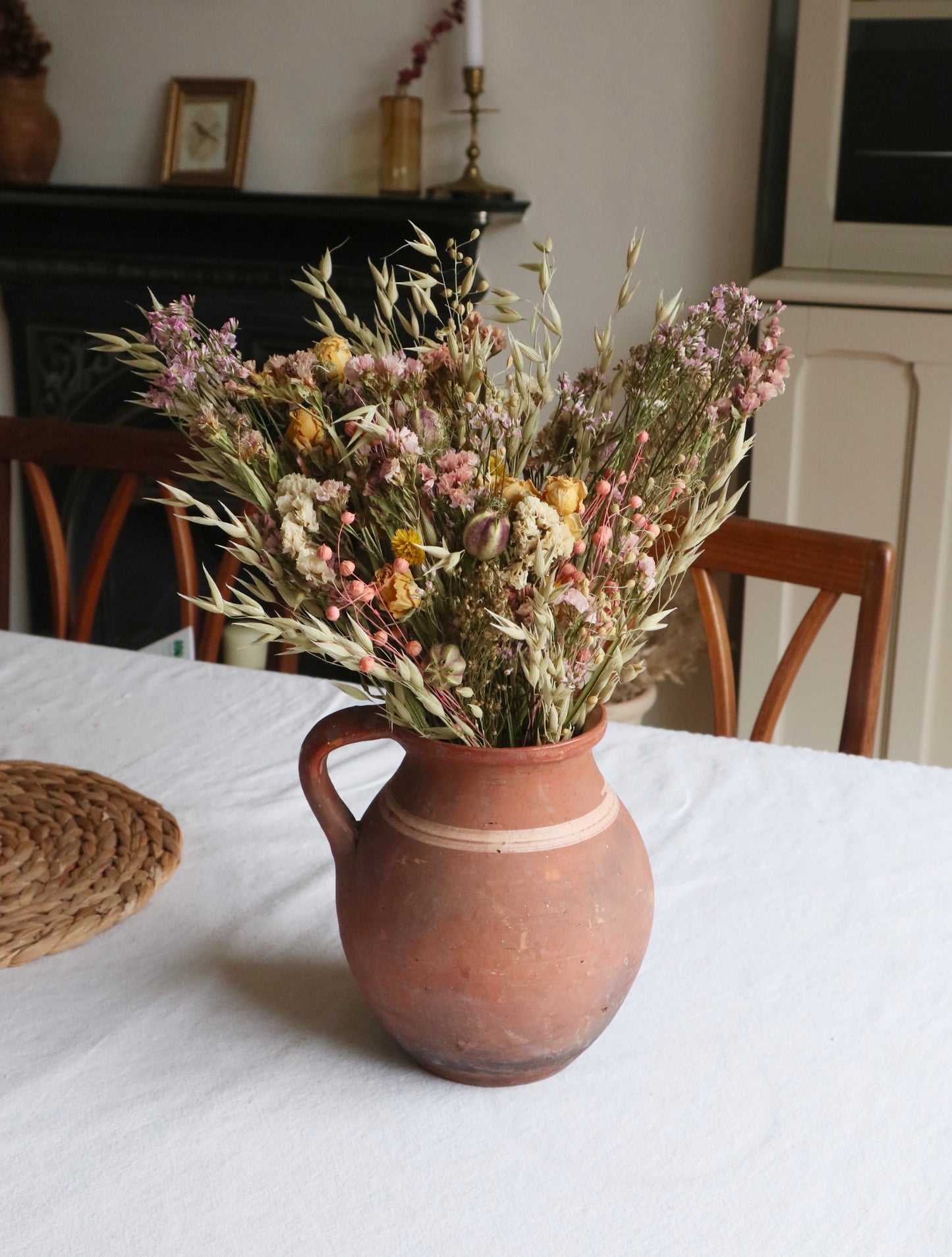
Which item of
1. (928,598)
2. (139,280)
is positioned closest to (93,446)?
(139,280)

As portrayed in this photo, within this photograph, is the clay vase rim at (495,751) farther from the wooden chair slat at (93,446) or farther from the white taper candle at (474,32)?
the white taper candle at (474,32)

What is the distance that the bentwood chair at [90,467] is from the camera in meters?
1.55

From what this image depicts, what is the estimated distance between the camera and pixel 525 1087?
723 mm

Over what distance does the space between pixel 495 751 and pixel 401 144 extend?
6.20 ft

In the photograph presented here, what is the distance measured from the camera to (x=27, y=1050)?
759 mm

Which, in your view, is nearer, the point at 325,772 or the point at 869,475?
the point at 325,772

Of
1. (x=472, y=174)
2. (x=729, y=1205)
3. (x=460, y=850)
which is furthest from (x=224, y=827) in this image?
(x=472, y=174)

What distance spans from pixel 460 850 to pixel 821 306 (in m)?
1.59

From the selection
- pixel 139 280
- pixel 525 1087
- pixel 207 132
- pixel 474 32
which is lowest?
pixel 525 1087

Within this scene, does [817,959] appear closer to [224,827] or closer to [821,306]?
[224,827]

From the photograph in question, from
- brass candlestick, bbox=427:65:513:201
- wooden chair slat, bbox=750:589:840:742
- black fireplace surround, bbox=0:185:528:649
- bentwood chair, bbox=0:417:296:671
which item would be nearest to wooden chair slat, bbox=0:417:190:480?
bentwood chair, bbox=0:417:296:671

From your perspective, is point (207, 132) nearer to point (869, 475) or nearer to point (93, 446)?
point (93, 446)

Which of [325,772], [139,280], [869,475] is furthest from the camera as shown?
[139,280]

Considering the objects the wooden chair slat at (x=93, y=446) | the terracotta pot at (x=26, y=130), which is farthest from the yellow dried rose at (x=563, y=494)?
the terracotta pot at (x=26, y=130)
